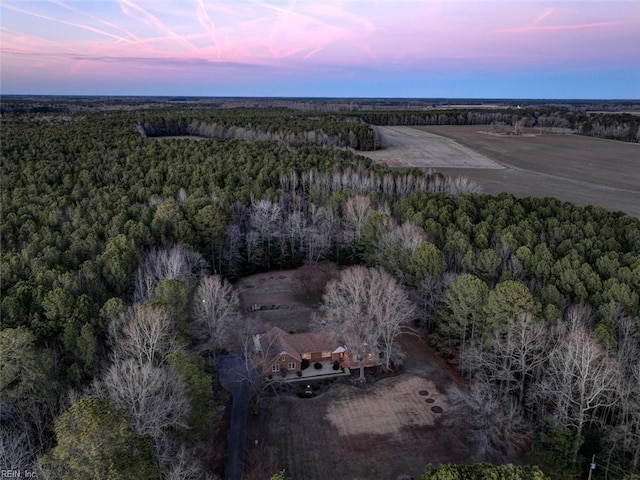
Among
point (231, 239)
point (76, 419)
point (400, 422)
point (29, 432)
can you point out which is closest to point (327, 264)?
point (231, 239)

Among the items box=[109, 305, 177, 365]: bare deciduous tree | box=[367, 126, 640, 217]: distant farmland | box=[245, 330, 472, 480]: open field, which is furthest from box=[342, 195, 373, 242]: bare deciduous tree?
box=[367, 126, 640, 217]: distant farmland

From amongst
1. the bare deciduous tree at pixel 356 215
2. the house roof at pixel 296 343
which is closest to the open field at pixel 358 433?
the house roof at pixel 296 343

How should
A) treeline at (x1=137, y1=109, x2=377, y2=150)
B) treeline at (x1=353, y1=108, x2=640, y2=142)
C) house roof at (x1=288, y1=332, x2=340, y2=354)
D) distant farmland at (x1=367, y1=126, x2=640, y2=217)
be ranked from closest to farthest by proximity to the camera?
1. house roof at (x1=288, y1=332, x2=340, y2=354)
2. distant farmland at (x1=367, y1=126, x2=640, y2=217)
3. treeline at (x1=137, y1=109, x2=377, y2=150)
4. treeline at (x1=353, y1=108, x2=640, y2=142)

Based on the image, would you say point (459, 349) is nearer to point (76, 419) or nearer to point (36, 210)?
point (76, 419)

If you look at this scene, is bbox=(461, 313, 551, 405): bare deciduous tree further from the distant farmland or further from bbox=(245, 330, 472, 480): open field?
the distant farmland

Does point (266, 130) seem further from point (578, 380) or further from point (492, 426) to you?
point (578, 380)

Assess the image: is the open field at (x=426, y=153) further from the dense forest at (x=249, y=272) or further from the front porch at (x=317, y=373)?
the front porch at (x=317, y=373)

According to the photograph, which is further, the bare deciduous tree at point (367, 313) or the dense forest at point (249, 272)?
the bare deciduous tree at point (367, 313)
